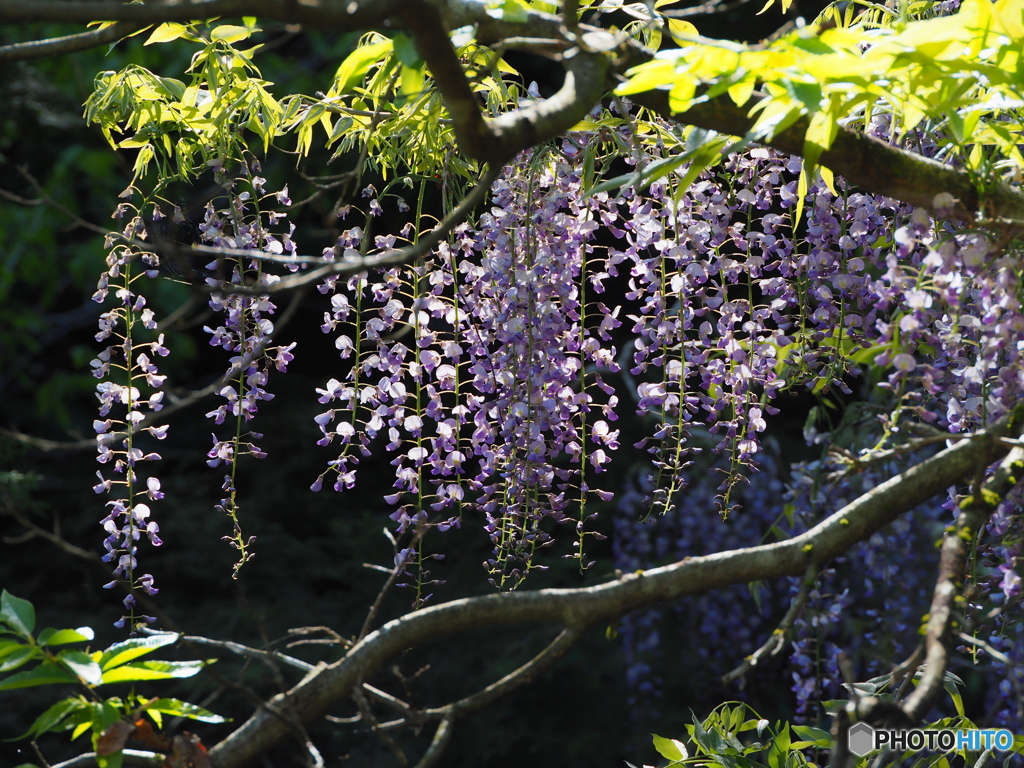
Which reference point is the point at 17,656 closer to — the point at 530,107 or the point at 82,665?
the point at 82,665

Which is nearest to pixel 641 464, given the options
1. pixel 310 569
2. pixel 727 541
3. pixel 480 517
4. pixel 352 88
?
pixel 727 541

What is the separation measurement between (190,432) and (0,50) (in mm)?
4171

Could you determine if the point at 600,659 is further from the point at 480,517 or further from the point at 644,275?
the point at 644,275

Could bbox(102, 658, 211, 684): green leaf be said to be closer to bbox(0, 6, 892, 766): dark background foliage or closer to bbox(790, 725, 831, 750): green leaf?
bbox(790, 725, 831, 750): green leaf

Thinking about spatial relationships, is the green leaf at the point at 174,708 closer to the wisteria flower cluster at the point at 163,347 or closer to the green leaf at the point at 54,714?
the green leaf at the point at 54,714

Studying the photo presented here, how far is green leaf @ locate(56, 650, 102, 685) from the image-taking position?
0.98m

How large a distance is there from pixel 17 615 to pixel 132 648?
0.40ft

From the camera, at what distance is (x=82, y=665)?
1.00m

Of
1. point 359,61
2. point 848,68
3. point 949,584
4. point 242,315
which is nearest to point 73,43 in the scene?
point 359,61

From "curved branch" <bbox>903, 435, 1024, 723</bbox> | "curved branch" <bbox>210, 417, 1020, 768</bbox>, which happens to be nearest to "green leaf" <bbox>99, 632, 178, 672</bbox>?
"curved branch" <bbox>210, 417, 1020, 768</bbox>

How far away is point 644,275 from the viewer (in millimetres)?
1807

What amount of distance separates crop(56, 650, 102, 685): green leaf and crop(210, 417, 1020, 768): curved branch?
14cm

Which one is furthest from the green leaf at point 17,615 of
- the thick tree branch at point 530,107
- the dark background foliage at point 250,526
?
the dark background foliage at point 250,526

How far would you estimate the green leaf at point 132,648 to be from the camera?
104cm
